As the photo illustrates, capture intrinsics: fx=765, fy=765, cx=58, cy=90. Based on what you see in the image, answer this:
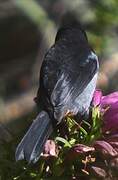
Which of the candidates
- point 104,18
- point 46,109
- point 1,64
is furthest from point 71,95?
point 1,64

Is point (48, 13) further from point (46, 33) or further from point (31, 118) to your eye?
point (31, 118)

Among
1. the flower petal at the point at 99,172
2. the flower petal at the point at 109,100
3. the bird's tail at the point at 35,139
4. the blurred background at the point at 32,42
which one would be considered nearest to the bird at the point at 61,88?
the bird's tail at the point at 35,139

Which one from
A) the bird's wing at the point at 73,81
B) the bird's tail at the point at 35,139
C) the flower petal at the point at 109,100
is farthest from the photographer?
the bird's wing at the point at 73,81

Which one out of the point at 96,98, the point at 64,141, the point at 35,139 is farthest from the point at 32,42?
the point at 64,141

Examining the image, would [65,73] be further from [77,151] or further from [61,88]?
[77,151]

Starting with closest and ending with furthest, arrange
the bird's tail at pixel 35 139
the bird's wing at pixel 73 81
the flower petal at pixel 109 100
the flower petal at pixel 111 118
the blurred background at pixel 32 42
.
→ the bird's tail at pixel 35 139 < the flower petal at pixel 111 118 < the flower petal at pixel 109 100 < the bird's wing at pixel 73 81 < the blurred background at pixel 32 42

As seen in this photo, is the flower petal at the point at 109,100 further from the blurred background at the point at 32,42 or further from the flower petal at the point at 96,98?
the blurred background at the point at 32,42
